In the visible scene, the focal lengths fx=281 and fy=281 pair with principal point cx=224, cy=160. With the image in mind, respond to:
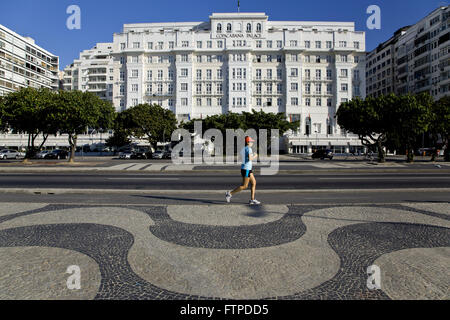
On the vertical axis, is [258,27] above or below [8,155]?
above

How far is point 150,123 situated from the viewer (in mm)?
46719

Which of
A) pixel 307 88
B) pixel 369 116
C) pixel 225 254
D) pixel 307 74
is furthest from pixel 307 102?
pixel 225 254

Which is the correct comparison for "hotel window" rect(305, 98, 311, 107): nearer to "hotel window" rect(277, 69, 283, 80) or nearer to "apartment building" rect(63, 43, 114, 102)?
"hotel window" rect(277, 69, 283, 80)

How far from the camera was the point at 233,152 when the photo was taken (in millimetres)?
44031

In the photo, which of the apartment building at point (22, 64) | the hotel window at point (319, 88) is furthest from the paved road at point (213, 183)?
the apartment building at point (22, 64)

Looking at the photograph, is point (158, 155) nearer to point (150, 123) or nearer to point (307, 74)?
point (150, 123)

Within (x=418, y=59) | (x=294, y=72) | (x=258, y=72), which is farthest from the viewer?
(x=418, y=59)

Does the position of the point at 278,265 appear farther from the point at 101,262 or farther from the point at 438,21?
the point at 438,21

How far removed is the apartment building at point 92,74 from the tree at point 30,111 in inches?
2696

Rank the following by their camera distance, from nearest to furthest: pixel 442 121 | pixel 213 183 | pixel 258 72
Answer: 1. pixel 213 183
2. pixel 442 121
3. pixel 258 72

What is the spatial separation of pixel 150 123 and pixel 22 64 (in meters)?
57.9

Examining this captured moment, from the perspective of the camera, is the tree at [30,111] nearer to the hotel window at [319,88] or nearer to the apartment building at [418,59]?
the hotel window at [319,88]
